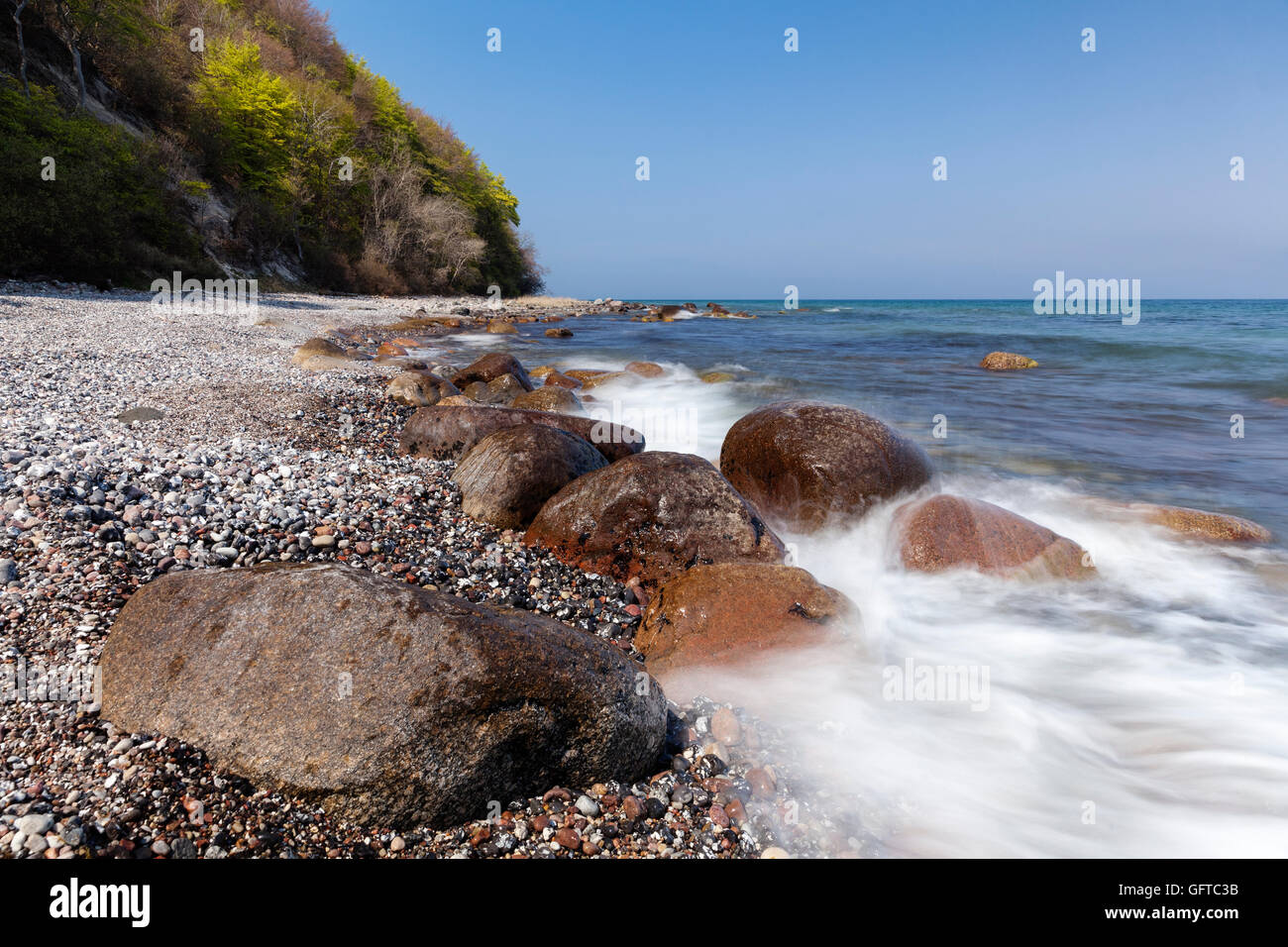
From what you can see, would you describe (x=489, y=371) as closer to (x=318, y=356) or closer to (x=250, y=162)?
(x=318, y=356)

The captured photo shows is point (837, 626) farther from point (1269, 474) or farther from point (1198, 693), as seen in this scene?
point (1269, 474)

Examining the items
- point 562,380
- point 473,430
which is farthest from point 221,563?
point 562,380

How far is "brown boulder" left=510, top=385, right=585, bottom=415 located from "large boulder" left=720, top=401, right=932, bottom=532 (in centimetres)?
479

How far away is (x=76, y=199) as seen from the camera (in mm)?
17484

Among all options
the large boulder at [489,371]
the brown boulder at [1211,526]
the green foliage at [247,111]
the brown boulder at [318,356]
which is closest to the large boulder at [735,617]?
the brown boulder at [1211,526]

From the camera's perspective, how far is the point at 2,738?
2514mm

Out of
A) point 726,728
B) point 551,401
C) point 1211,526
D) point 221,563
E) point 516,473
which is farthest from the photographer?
point 551,401

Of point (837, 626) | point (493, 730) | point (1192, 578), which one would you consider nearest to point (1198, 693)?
point (1192, 578)

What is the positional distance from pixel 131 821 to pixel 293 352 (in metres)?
12.4

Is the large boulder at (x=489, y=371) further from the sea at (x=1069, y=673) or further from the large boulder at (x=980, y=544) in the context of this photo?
the large boulder at (x=980, y=544)

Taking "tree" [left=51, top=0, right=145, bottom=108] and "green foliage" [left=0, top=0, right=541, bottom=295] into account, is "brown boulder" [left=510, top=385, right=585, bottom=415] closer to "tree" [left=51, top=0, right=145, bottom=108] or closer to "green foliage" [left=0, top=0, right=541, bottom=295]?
"green foliage" [left=0, top=0, right=541, bottom=295]

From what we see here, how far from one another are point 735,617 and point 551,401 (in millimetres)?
7541

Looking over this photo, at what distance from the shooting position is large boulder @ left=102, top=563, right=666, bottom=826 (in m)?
2.62
